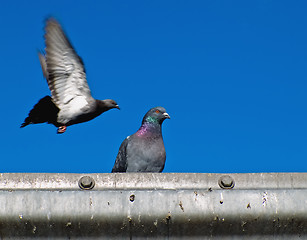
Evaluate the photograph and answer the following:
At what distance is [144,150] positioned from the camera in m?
6.38

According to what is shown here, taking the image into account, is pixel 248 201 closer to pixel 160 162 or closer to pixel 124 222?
pixel 124 222

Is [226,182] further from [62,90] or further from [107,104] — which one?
[107,104]

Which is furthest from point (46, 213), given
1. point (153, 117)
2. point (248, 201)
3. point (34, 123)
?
point (34, 123)

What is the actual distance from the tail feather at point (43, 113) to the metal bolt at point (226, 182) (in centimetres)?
457

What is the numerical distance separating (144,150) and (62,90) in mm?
1946

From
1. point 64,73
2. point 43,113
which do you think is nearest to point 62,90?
point 64,73

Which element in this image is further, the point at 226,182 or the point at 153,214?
the point at 226,182

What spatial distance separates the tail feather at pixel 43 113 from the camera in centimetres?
711

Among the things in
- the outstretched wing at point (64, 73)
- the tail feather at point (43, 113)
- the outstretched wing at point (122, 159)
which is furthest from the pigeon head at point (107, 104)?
the outstretched wing at point (122, 159)

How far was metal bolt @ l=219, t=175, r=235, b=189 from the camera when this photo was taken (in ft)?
9.69

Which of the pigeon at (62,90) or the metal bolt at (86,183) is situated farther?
the pigeon at (62,90)

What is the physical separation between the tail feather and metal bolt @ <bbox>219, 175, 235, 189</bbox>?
4567 mm

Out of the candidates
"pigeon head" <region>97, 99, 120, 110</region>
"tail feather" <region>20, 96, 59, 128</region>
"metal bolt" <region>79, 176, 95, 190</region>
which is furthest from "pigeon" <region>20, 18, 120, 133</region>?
"metal bolt" <region>79, 176, 95, 190</region>

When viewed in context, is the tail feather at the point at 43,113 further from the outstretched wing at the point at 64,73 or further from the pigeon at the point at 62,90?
the outstretched wing at the point at 64,73
